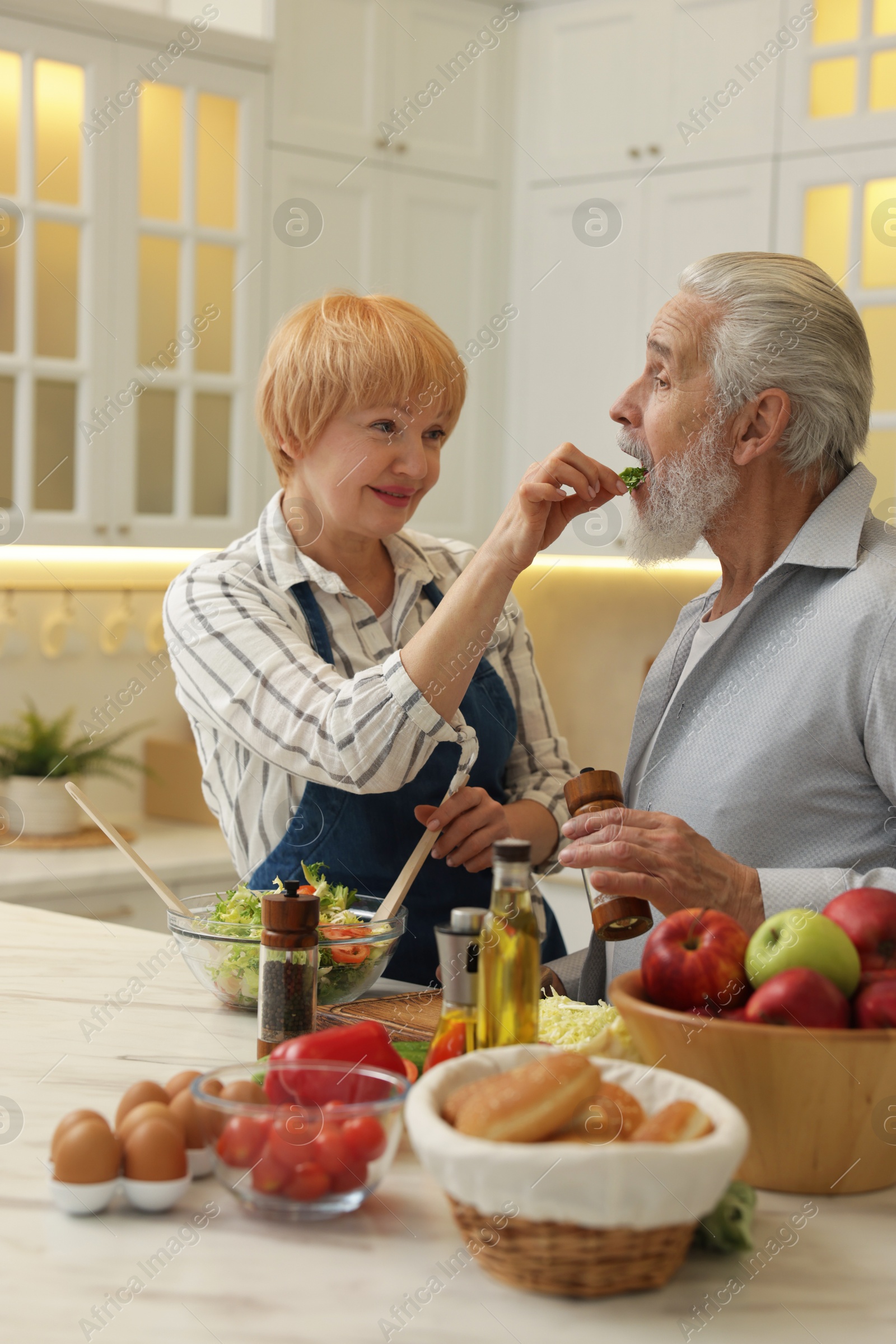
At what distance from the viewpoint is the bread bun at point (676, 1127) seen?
892mm

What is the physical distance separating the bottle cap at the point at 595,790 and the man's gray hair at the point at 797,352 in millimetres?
578

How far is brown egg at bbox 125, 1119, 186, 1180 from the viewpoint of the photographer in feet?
3.22

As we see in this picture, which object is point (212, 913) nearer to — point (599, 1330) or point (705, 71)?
point (599, 1330)

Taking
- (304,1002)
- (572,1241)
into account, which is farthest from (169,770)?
(572,1241)

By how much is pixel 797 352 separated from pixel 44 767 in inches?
89.4

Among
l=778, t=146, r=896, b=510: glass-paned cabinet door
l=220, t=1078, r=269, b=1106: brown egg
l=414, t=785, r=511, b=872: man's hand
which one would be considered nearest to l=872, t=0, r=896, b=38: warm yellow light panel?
l=778, t=146, r=896, b=510: glass-paned cabinet door

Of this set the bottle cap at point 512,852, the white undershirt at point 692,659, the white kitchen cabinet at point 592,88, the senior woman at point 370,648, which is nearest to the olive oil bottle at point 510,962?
the bottle cap at point 512,852

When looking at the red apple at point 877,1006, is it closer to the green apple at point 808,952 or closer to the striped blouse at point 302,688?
the green apple at point 808,952

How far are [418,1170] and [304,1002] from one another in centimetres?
19

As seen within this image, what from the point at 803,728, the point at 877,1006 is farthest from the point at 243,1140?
the point at 803,728

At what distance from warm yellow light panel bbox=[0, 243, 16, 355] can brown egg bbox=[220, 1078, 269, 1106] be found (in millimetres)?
2498

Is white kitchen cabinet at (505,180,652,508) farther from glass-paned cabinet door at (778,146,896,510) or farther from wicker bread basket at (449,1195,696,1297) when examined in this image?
wicker bread basket at (449,1195,696,1297)

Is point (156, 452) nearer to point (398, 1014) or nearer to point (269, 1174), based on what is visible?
point (398, 1014)

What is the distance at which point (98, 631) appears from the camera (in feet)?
12.1
